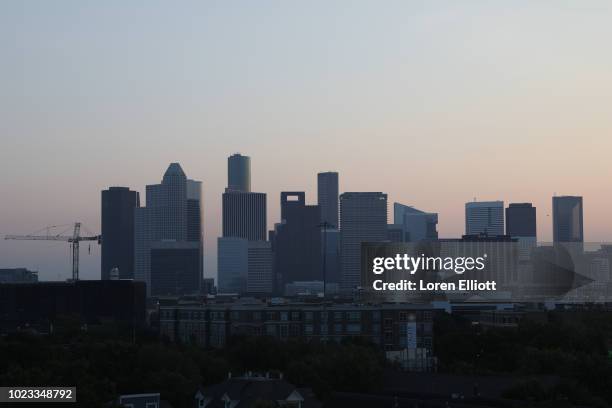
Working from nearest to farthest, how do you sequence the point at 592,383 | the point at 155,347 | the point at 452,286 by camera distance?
1. the point at 592,383
2. the point at 155,347
3. the point at 452,286

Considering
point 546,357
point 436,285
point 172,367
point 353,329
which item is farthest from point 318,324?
point 172,367

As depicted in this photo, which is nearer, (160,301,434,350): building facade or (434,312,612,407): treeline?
(434,312,612,407): treeline

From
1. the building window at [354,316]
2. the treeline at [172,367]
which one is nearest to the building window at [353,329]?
the building window at [354,316]

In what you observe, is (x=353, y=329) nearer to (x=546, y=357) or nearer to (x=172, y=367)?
(x=546, y=357)

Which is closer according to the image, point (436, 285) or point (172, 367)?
point (172, 367)

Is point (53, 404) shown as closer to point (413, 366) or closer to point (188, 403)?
point (188, 403)

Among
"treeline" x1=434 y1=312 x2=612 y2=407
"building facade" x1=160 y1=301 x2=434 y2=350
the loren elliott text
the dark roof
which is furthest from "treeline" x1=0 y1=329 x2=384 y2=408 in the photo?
the loren elliott text

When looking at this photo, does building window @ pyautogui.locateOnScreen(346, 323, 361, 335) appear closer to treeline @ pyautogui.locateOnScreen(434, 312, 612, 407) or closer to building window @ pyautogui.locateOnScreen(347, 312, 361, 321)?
building window @ pyautogui.locateOnScreen(347, 312, 361, 321)

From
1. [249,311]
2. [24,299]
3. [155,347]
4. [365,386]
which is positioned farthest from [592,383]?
[24,299]
